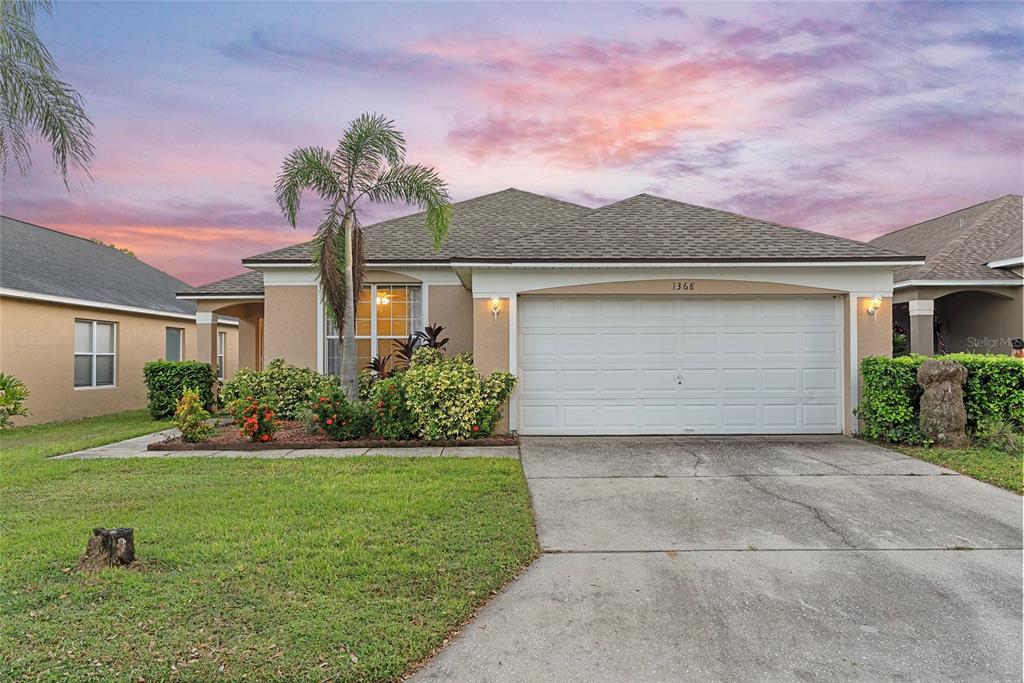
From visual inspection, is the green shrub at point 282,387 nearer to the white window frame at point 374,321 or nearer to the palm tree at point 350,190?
the white window frame at point 374,321

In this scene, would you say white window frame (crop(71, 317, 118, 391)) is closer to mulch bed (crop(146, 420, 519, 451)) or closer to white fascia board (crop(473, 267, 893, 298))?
mulch bed (crop(146, 420, 519, 451))

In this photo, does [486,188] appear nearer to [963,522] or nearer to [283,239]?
[283,239]

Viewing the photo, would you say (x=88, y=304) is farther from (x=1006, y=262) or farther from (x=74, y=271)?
(x=1006, y=262)

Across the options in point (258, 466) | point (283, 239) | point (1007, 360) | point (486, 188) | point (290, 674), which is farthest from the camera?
point (283, 239)

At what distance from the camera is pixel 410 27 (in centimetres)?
989

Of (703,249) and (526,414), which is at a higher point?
(703,249)

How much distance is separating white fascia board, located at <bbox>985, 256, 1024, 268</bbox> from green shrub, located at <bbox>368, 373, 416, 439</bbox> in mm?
14206

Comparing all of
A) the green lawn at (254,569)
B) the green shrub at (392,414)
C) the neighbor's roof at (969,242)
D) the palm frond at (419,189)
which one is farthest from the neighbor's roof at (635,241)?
the neighbor's roof at (969,242)

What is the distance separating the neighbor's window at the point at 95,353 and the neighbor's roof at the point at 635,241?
19.3 feet

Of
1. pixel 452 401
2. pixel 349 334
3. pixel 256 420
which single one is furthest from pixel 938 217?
pixel 256 420

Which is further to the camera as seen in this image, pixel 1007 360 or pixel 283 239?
pixel 283 239

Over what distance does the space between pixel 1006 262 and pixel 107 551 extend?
1759 centimetres

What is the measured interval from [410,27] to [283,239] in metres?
11.1

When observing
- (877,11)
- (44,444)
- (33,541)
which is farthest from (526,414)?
(877,11)
